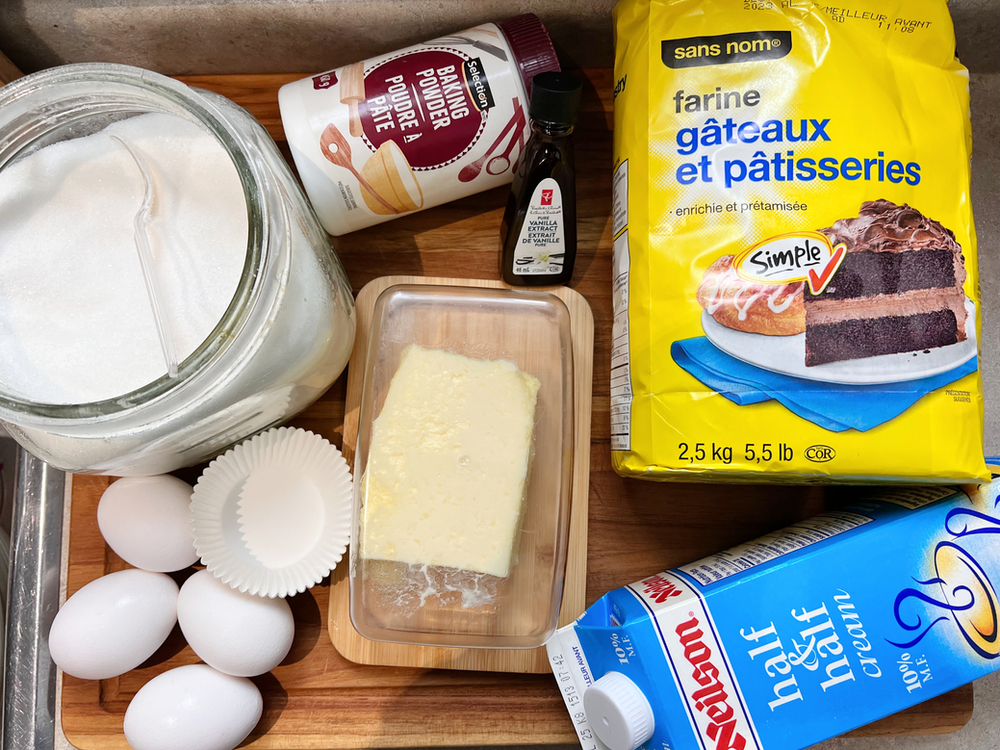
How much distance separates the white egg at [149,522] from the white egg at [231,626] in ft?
0.11

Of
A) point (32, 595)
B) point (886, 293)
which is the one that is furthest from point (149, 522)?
point (886, 293)

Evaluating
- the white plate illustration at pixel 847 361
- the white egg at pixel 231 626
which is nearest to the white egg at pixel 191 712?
the white egg at pixel 231 626

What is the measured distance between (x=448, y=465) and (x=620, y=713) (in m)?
0.27

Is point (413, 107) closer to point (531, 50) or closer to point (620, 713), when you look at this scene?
point (531, 50)

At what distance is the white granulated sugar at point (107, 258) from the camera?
0.47 meters

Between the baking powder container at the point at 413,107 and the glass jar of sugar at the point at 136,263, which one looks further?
→ the baking powder container at the point at 413,107

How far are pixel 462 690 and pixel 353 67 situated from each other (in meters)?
0.66

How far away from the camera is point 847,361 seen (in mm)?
580

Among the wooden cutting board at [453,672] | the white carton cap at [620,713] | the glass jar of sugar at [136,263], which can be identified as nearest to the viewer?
the glass jar of sugar at [136,263]

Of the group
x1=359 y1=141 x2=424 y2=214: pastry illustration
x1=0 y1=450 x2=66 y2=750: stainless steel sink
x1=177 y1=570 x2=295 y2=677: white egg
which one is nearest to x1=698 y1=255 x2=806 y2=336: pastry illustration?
x1=359 y1=141 x2=424 y2=214: pastry illustration

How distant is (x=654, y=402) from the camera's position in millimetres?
614

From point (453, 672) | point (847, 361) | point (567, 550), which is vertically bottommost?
point (453, 672)

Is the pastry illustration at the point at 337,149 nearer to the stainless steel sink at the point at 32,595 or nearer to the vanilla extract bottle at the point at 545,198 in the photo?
the vanilla extract bottle at the point at 545,198

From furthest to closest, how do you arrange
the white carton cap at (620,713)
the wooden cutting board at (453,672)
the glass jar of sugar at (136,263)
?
the wooden cutting board at (453,672) → the white carton cap at (620,713) → the glass jar of sugar at (136,263)
